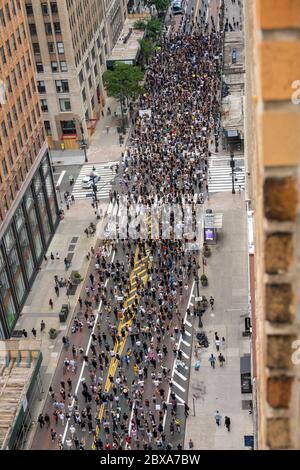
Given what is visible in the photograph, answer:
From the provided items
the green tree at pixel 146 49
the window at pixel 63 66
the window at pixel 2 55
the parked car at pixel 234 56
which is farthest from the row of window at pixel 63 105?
the window at pixel 2 55

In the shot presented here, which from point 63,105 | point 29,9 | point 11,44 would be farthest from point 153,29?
point 11,44

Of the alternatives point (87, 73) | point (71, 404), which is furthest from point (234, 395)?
point (87, 73)

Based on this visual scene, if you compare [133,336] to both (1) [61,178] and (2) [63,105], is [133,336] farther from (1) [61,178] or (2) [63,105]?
(2) [63,105]

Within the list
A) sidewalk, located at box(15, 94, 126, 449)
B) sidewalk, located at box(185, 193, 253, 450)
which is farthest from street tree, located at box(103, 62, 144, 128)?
sidewalk, located at box(185, 193, 253, 450)

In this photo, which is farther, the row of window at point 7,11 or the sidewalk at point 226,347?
the row of window at point 7,11

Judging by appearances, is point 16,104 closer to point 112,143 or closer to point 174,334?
point 174,334

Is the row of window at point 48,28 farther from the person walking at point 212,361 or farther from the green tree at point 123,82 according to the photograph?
the person walking at point 212,361

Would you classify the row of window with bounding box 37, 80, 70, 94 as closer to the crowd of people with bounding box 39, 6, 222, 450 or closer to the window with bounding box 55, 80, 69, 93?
the window with bounding box 55, 80, 69, 93
